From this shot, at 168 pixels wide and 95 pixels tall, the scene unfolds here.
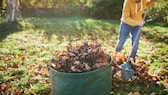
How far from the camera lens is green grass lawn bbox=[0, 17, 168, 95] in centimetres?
507

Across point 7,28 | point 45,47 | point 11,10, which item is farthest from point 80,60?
point 11,10

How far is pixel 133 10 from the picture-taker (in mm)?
4949

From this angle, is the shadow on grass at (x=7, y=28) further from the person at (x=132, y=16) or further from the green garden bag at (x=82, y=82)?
the green garden bag at (x=82, y=82)

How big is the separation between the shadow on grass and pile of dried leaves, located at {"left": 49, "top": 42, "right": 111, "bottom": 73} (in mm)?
5883

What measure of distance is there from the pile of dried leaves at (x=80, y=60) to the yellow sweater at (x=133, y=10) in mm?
1259

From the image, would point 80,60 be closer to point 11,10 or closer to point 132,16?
point 132,16

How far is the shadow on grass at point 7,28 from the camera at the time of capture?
382 inches

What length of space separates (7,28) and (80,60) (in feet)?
23.2

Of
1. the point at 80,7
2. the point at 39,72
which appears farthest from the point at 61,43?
the point at 80,7

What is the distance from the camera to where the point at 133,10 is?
4949 mm

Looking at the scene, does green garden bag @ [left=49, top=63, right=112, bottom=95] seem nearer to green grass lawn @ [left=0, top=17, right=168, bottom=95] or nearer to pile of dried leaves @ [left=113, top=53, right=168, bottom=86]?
green grass lawn @ [left=0, top=17, right=168, bottom=95]

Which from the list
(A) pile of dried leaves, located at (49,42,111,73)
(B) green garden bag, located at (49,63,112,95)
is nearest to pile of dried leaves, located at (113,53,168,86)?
(A) pile of dried leaves, located at (49,42,111,73)

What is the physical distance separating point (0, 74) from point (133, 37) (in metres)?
2.81

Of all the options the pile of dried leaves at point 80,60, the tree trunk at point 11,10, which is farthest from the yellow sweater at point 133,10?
the tree trunk at point 11,10
